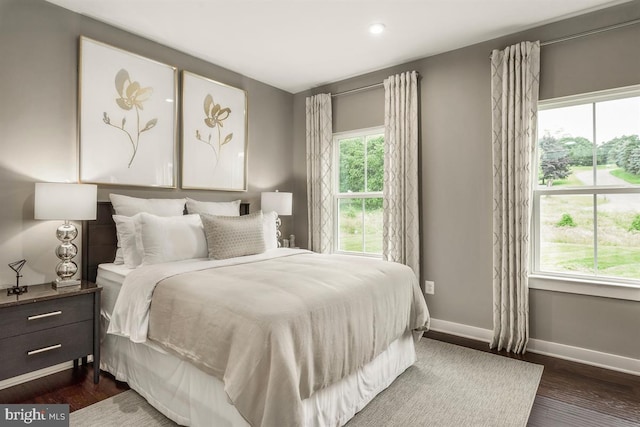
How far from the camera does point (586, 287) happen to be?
272cm

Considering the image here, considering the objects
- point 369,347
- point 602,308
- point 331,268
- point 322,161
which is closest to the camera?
point 369,347

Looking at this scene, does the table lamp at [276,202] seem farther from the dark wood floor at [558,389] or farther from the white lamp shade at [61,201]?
the dark wood floor at [558,389]

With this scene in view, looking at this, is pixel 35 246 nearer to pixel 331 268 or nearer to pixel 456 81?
pixel 331 268

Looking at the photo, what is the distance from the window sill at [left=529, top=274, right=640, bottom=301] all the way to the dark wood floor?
0.56 m

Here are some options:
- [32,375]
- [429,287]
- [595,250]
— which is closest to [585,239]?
[595,250]

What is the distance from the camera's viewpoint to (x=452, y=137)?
3393 millimetres

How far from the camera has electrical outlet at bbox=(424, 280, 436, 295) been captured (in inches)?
138

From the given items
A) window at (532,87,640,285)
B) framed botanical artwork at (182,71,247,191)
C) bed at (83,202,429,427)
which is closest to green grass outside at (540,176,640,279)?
window at (532,87,640,285)

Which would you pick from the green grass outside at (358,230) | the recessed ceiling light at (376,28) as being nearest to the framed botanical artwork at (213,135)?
the green grass outside at (358,230)

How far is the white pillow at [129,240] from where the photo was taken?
2.56 meters

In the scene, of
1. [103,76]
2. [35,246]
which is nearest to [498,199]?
[103,76]

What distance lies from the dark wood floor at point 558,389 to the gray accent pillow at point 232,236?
43.4 inches

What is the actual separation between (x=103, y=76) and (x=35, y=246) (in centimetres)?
142

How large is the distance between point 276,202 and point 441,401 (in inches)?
99.4
